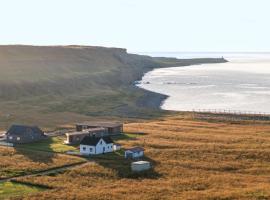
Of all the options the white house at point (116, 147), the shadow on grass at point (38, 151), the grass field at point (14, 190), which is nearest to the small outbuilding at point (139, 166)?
the shadow on grass at point (38, 151)

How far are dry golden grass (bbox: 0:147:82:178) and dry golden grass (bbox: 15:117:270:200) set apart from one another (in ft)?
12.8

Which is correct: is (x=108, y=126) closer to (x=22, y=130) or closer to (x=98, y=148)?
(x=22, y=130)

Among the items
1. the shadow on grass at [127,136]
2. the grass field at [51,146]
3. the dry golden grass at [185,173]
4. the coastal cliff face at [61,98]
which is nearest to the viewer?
the dry golden grass at [185,173]

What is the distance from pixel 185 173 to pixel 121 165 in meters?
8.91

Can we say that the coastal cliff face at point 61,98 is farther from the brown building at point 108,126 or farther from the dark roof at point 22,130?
the dark roof at point 22,130

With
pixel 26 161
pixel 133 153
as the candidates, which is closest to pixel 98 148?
pixel 133 153

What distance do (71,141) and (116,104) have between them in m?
68.2

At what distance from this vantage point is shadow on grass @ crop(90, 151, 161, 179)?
62625mm

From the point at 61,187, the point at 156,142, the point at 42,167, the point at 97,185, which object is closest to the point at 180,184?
the point at 97,185

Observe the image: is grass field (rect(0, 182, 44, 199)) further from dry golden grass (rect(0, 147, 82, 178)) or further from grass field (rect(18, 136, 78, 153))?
grass field (rect(18, 136, 78, 153))

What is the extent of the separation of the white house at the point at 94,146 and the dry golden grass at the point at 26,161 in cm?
317

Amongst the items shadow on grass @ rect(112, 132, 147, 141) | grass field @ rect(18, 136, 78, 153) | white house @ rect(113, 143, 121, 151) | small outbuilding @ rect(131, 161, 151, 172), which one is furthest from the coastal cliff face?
small outbuilding @ rect(131, 161, 151, 172)

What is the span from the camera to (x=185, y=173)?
63.2m

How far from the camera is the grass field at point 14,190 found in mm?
54344
